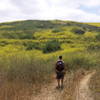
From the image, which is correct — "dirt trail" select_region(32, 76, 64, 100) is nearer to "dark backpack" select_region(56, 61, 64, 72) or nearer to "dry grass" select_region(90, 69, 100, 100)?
"dark backpack" select_region(56, 61, 64, 72)

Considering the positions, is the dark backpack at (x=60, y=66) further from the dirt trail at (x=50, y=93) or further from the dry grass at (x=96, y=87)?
the dry grass at (x=96, y=87)

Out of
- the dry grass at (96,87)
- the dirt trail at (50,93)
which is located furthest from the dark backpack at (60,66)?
the dry grass at (96,87)

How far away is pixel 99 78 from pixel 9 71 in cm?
455

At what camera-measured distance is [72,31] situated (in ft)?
198

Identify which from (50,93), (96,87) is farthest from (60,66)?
(96,87)

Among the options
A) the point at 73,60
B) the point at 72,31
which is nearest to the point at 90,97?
the point at 73,60

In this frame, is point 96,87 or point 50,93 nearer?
point 50,93

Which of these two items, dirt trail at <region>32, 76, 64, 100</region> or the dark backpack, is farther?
the dark backpack

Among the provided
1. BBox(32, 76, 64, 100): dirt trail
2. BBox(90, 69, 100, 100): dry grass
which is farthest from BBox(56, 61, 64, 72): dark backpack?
BBox(90, 69, 100, 100): dry grass

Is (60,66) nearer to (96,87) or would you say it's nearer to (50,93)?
(50,93)

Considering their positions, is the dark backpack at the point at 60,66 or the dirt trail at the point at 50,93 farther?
the dark backpack at the point at 60,66

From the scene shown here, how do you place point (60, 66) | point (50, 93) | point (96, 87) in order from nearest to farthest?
point (50, 93) < point (96, 87) < point (60, 66)

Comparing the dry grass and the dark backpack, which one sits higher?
the dark backpack

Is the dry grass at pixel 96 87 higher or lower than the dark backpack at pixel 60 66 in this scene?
lower
